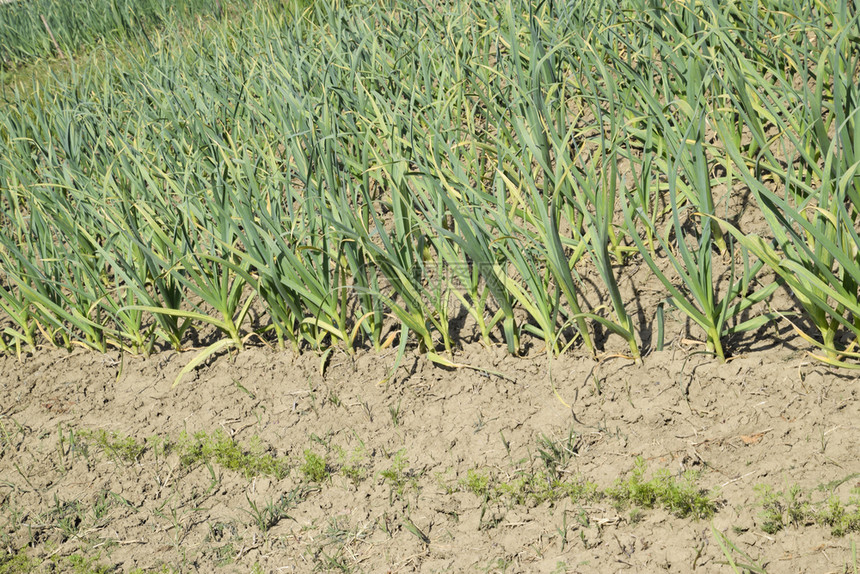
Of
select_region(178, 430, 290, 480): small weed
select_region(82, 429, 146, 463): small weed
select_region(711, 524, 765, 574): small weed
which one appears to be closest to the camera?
select_region(711, 524, 765, 574): small weed

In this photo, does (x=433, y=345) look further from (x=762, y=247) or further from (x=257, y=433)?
(x=762, y=247)

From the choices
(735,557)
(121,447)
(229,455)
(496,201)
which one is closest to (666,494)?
(735,557)

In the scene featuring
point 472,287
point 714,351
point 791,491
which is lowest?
point 791,491

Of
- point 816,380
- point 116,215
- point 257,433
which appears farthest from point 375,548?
point 116,215

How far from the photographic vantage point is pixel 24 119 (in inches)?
130

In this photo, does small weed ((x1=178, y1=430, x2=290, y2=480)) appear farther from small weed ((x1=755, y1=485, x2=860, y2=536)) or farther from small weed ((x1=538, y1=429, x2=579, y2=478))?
small weed ((x1=755, y1=485, x2=860, y2=536))

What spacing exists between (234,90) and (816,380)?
2.47 meters

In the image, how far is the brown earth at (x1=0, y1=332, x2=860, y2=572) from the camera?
146cm

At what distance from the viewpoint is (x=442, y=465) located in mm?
1730

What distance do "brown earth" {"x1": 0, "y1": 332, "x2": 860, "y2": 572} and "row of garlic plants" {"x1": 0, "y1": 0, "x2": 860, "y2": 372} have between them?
0.12 meters

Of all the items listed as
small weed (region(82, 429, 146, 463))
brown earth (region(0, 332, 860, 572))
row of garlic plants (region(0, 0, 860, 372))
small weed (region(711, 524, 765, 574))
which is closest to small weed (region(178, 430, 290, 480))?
brown earth (region(0, 332, 860, 572))

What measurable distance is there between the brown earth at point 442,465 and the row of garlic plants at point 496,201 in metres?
0.12

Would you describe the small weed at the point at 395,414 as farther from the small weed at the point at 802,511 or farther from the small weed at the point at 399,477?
the small weed at the point at 802,511

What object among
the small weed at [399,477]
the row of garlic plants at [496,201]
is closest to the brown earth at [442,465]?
the small weed at [399,477]
